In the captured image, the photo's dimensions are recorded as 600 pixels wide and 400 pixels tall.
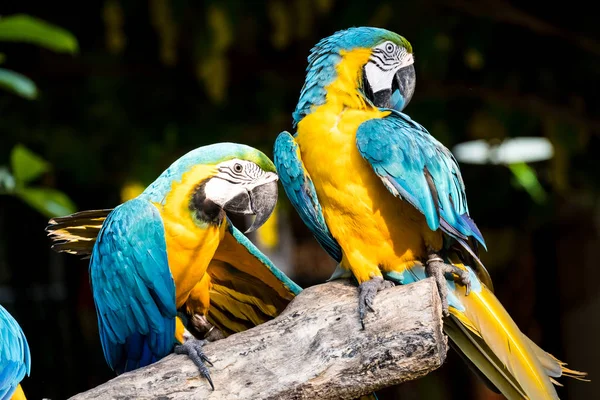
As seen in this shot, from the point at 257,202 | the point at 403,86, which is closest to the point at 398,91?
the point at 403,86

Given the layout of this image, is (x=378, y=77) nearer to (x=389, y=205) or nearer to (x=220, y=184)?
(x=389, y=205)

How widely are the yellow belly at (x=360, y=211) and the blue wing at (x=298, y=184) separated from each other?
0.06 ft

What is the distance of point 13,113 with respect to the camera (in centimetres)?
382

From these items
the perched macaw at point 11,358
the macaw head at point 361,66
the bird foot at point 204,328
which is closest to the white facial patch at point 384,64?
the macaw head at point 361,66

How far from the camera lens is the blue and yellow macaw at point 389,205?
5.71 ft

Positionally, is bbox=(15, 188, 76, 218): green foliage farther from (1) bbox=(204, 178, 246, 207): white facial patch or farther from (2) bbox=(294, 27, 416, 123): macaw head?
(2) bbox=(294, 27, 416, 123): macaw head

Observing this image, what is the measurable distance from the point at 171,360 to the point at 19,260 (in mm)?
3036

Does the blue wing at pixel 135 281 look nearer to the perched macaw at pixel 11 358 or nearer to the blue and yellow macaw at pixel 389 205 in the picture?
the perched macaw at pixel 11 358

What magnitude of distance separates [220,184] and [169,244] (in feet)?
0.58

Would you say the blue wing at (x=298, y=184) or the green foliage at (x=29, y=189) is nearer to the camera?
the blue wing at (x=298, y=184)

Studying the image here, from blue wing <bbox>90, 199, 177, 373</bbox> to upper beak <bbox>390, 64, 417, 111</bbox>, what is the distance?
647mm

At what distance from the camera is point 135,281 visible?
1758mm

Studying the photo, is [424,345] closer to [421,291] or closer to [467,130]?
[421,291]

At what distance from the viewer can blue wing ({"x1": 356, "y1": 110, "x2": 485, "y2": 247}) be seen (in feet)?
5.65
